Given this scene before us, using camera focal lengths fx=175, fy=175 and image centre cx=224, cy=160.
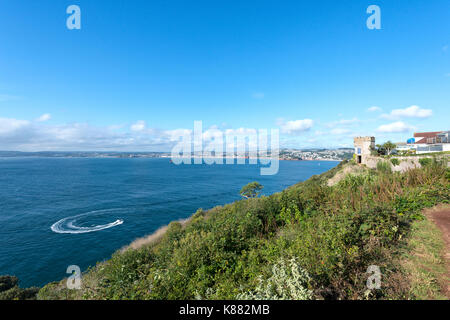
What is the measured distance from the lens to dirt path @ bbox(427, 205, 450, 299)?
352 centimetres

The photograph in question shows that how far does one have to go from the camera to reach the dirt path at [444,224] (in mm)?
3521

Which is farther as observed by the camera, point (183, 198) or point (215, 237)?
point (183, 198)

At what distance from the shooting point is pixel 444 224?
5527mm

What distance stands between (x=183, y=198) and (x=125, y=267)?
40.9m

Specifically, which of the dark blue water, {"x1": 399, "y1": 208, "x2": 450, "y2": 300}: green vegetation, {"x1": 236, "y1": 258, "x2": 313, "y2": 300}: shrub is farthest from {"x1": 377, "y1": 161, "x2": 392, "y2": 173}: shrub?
the dark blue water

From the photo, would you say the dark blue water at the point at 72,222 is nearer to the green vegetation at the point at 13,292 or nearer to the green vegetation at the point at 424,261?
the green vegetation at the point at 13,292

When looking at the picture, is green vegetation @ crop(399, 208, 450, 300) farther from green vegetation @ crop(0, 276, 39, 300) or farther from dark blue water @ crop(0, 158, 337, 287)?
dark blue water @ crop(0, 158, 337, 287)

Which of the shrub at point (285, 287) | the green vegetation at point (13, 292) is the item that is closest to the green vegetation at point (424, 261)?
the shrub at point (285, 287)
